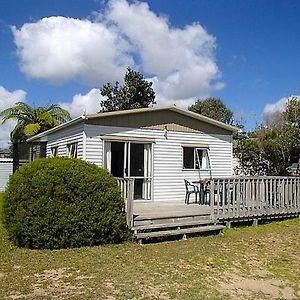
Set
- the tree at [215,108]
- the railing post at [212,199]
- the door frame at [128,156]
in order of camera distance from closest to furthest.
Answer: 1. the railing post at [212,199]
2. the door frame at [128,156]
3. the tree at [215,108]

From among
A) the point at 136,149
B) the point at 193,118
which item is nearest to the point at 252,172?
the point at 193,118

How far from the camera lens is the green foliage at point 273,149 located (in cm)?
2121

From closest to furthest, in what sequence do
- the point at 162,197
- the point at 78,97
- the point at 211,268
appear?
the point at 211,268 → the point at 162,197 → the point at 78,97

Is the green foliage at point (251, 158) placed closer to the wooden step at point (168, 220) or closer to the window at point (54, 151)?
the window at point (54, 151)

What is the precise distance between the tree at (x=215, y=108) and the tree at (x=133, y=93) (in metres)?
10.7

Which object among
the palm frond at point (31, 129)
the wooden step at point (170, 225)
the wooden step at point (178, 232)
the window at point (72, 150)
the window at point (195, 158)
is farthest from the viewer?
the palm frond at point (31, 129)

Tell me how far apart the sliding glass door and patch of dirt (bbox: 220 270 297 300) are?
8.01 m

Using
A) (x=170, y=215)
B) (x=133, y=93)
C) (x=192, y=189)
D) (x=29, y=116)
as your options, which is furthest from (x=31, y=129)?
(x=170, y=215)

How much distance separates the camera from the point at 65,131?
15.1 m

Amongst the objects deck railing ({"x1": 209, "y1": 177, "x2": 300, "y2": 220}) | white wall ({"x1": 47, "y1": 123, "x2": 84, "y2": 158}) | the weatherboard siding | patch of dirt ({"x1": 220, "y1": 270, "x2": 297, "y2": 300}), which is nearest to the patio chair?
the weatherboard siding

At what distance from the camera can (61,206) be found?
7.56 metres

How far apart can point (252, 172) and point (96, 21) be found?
12785 mm

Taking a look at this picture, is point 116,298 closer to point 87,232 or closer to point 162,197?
point 87,232

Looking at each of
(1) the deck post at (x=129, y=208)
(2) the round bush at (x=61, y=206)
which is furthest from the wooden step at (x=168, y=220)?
(2) the round bush at (x=61, y=206)
